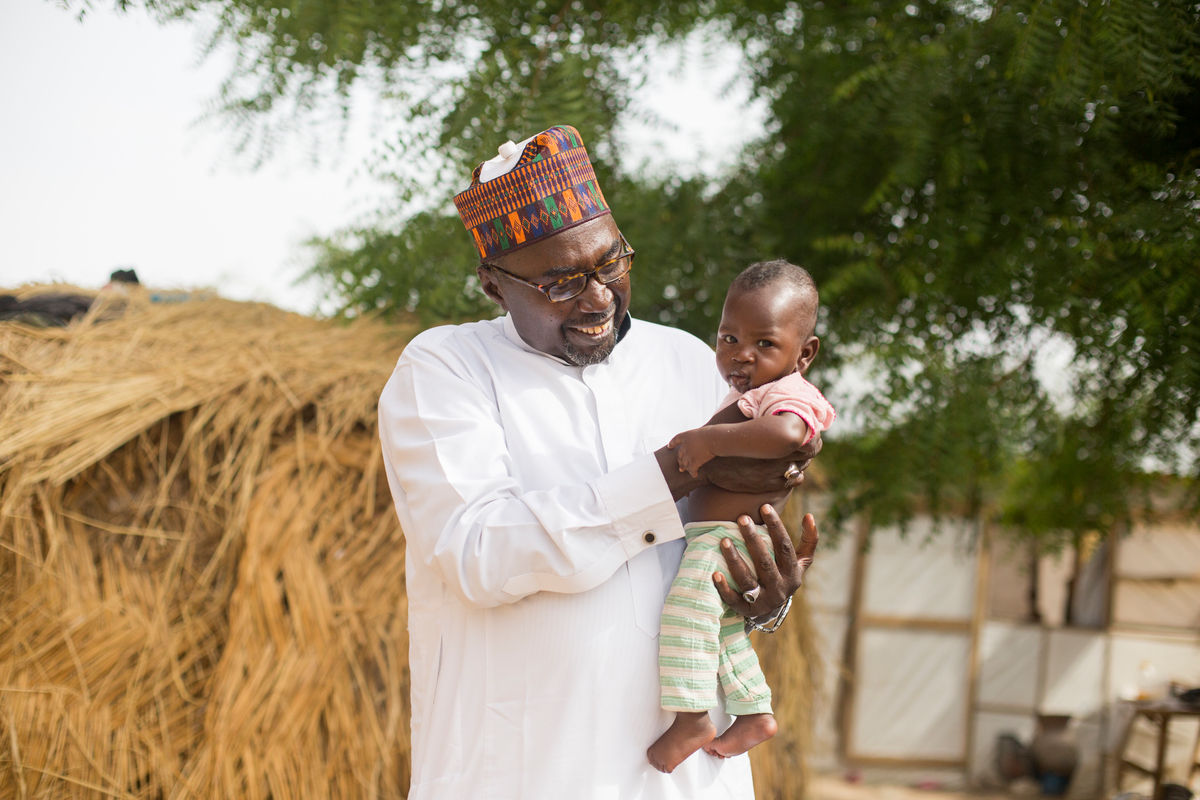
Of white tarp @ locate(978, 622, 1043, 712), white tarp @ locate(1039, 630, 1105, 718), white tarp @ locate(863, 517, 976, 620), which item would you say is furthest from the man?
white tarp @ locate(1039, 630, 1105, 718)

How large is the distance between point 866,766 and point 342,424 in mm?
7945

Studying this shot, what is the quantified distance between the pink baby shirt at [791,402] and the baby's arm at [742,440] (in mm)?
47

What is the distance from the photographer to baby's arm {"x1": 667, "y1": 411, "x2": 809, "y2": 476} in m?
1.54

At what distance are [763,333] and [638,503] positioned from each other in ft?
1.56

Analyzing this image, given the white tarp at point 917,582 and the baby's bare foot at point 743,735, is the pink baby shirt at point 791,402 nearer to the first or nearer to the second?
the baby's bare foot at point 743,735

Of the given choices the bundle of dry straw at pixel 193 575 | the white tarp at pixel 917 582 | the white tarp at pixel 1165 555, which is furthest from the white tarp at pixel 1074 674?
the bundle of dry straw at pixel 193 575

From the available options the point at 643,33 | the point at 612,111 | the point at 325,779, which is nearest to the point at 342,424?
the point at 325,779

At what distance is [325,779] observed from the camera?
3039 millimetres

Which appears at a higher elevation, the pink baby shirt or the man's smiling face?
the man's smiling face

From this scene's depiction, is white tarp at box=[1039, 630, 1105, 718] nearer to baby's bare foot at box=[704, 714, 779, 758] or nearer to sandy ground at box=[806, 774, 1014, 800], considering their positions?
sandy ground at box=[806, 774, 1014, 800]

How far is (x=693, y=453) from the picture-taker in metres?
1.55

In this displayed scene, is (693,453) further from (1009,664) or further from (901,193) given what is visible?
(1009,664)

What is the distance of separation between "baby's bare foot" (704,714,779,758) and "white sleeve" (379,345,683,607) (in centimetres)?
44

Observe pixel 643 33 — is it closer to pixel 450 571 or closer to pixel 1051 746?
pixel 450 571
